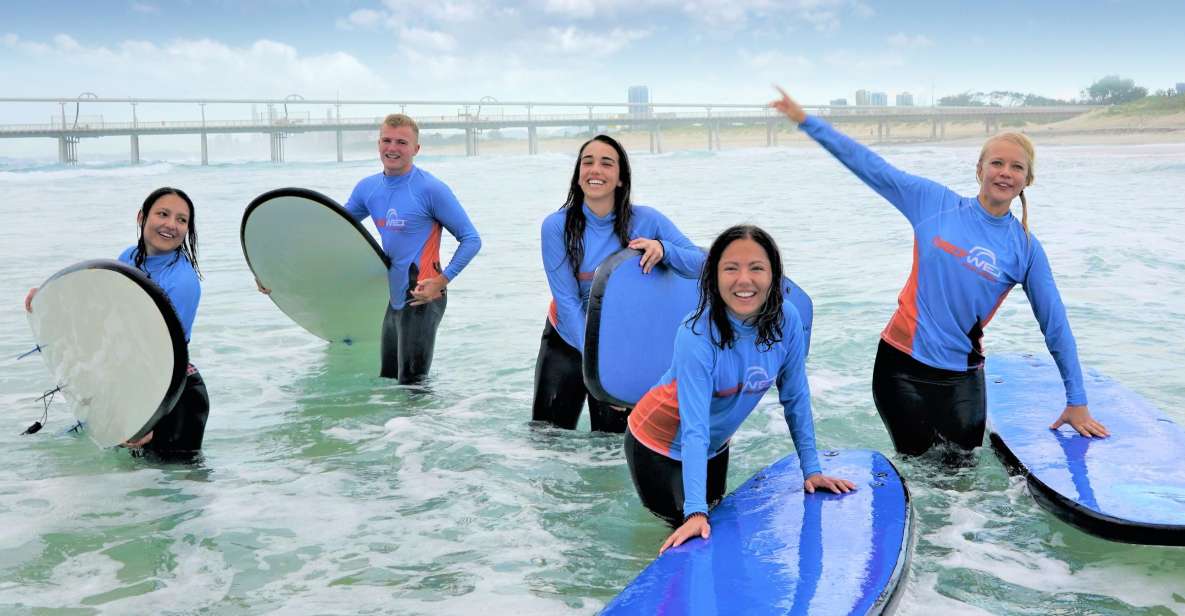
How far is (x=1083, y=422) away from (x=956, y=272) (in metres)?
0.89

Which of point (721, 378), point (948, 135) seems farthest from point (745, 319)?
point (948, 135)

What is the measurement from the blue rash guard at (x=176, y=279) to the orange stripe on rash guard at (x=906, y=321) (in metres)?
3.02

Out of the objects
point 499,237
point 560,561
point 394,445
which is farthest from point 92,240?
point 560,561

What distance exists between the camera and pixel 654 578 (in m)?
2.92

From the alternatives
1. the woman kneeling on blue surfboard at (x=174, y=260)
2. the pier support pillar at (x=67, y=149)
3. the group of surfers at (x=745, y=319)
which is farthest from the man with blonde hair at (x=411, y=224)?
the pier support pillar at (x=67, y=149)

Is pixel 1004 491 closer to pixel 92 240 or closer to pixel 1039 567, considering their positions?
pixel 1039 567

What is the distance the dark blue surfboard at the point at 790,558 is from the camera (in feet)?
8.99

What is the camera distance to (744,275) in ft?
10.3

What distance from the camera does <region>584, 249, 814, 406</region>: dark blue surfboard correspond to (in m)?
4.16

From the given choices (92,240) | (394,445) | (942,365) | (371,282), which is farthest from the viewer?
(92,240)

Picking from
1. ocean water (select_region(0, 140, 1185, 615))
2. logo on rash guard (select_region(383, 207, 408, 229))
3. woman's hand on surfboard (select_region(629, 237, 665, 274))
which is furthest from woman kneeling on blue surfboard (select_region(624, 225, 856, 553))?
logo on rash guard (select_region(383, 207, 408, 229))

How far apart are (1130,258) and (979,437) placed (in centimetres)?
885

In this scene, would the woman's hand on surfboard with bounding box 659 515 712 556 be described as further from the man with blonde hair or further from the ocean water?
the man with blonde hair

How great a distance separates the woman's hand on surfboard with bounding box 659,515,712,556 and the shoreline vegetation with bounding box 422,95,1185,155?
27.0 feet
